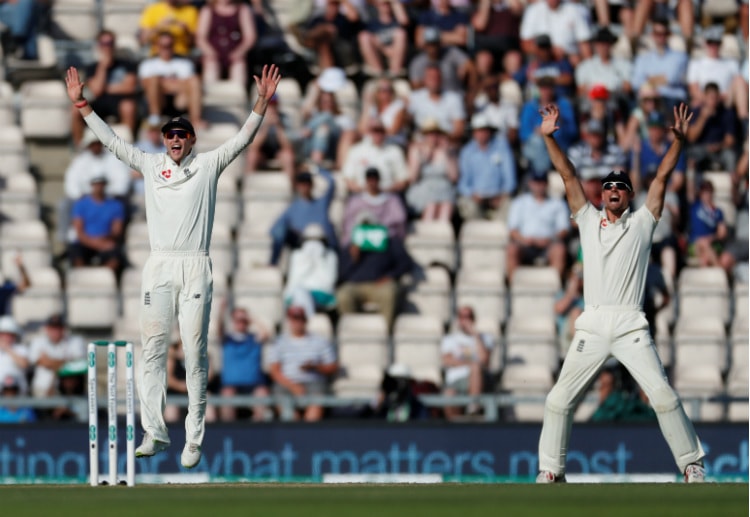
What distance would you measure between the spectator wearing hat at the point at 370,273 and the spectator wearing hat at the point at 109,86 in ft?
8.84

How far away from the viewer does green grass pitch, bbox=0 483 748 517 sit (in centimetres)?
1002

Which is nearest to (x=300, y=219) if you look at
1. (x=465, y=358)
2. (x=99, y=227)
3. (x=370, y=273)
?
(x=370, y=273)

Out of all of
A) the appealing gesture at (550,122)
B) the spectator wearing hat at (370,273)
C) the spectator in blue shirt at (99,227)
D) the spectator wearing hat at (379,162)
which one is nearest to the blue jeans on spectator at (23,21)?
the spectator in blue shirt at (99,227)

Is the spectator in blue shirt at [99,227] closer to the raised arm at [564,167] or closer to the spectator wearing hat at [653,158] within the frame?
the spectator wearing hat at [653,158]

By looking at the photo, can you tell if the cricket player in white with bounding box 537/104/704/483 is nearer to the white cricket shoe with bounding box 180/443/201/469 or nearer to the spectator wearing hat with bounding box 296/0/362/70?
the white cricket shoe with bounding box 180/443/201/469

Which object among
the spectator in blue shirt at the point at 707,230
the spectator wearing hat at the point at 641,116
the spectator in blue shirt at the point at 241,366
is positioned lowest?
Answer: the spectator in blue shirt at the point at 241,366

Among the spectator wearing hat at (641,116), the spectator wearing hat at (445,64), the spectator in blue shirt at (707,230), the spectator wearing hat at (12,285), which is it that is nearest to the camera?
the spectator wearing hat at (12,285)

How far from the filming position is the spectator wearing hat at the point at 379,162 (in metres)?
18.2

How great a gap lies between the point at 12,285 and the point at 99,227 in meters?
0.99

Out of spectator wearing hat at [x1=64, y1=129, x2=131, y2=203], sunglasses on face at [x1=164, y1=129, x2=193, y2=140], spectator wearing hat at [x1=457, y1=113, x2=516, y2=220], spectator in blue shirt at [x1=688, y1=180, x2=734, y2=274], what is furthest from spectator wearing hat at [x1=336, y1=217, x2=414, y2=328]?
sunglasses on face at [x1=164, y1=129, x2=193, y2=140]

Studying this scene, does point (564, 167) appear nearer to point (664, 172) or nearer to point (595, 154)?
point (664, 172)

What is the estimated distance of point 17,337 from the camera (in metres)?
16.7

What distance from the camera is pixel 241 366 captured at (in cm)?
1652

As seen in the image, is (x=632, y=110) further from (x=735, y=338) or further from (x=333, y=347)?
(x=333, y=347)
